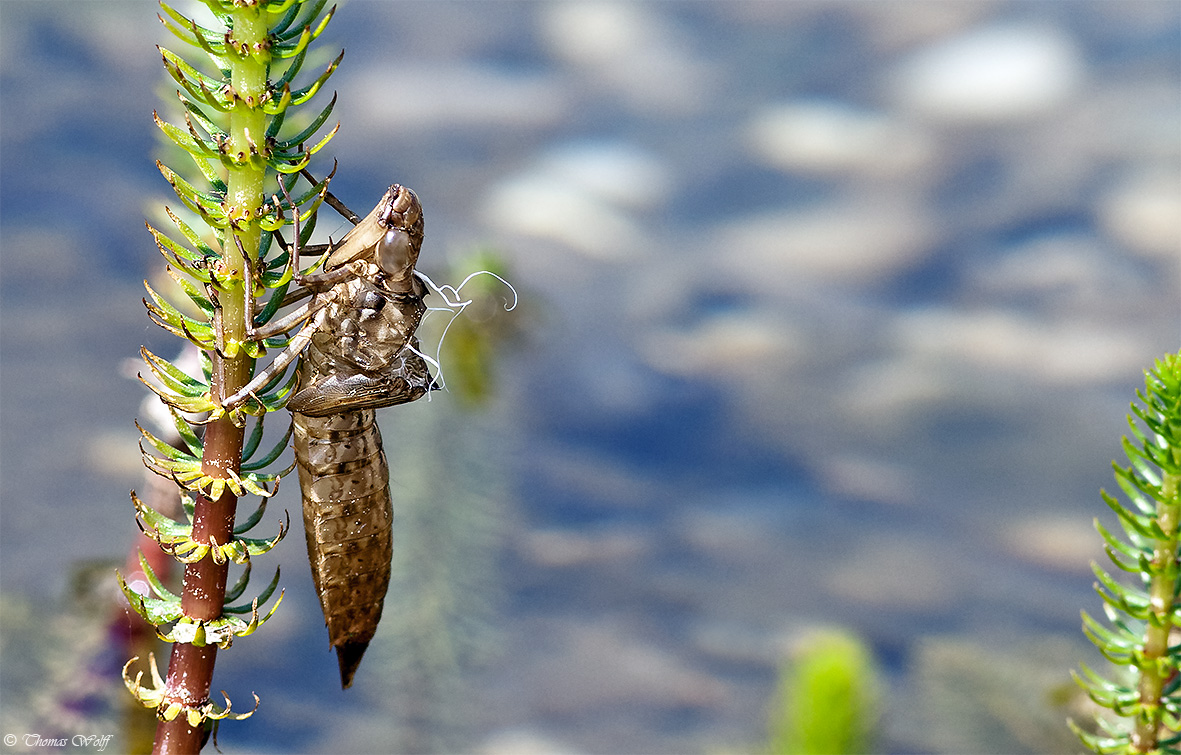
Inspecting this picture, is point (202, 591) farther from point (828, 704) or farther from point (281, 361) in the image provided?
point (828, 704)

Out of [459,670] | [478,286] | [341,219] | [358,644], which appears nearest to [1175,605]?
[358,644]

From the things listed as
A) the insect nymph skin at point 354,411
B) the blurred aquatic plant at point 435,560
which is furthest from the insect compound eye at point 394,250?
the blurred aquatic plant at point 435,560

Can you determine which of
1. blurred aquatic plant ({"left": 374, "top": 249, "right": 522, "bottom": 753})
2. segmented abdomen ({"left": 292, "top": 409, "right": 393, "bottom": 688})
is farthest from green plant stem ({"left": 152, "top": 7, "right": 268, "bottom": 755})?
blurred aquatic plant ({"left": 374, "top": 249, "right": 522, "bottom": 753})

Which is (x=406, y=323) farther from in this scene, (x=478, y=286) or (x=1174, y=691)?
(x=478, y=286)

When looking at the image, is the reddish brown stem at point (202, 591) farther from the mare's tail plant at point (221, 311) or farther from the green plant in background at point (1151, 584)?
the green plant in background at point (1151, 584)

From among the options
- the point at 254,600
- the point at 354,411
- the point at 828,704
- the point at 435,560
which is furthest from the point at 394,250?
the point at 435,560

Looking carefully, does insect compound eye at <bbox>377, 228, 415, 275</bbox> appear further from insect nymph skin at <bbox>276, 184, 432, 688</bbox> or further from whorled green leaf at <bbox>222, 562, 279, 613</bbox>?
whorled green leaf at <bbox>222, 562, 279, 613</bbox>
